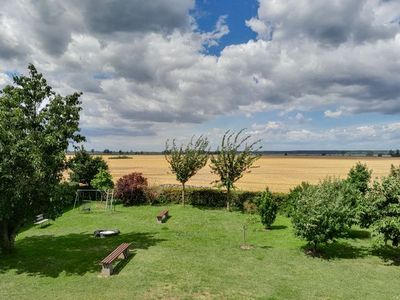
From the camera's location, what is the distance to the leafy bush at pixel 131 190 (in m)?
41.9

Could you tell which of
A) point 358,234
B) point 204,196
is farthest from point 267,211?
point 204,196

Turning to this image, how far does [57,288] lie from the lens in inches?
645

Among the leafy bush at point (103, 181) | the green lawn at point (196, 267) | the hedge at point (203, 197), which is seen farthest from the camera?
the leafy bush at point (103, 181)

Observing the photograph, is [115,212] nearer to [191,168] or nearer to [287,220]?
[191,168]

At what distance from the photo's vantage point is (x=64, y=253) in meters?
22.5

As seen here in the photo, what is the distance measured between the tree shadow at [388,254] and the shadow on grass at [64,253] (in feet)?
48.2

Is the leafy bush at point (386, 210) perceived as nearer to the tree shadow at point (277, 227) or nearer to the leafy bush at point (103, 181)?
the tree shadow at point (277, 227)

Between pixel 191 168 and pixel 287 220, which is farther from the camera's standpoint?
pixel 191 168

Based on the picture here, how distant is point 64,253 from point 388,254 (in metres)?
Result: 20.5

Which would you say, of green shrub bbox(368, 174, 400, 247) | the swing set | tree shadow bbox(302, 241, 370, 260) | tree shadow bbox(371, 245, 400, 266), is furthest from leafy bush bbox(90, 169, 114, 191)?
green shrub bbox(368, 174, 400, 247)

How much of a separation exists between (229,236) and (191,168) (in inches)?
608

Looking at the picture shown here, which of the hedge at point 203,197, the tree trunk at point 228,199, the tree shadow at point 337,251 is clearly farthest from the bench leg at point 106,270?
the hedge at point 203,197

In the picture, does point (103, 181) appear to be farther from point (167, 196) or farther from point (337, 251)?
point (337, 251)

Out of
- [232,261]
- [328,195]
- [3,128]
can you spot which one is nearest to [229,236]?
[232,261]
